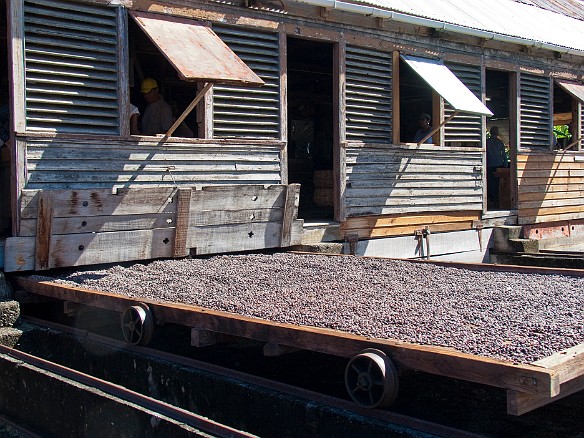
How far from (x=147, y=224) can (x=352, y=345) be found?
14.6ft

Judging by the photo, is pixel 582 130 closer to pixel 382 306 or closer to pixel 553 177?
pixel 553 177

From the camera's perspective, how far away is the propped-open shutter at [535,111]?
46.2 feet

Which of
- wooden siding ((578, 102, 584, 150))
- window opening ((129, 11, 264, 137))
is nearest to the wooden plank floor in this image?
window opening ((129, 11, 264, 137))

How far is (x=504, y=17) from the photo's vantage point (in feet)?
47.2

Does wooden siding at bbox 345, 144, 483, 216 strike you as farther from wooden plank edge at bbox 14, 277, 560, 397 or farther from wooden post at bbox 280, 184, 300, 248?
wooden plank edge at bbox 14, 277, 560, 397

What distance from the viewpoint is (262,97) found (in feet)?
32.2

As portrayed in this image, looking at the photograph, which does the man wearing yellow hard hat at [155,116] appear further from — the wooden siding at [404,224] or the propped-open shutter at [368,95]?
the wooden siding at [404,224]

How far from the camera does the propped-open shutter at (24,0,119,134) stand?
7.70m

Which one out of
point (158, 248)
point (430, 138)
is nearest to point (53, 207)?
point (158, 248)

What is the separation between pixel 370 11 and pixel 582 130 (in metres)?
7.70

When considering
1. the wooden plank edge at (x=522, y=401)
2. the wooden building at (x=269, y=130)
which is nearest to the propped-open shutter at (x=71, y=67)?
the wooden building at (x=269, y=130)

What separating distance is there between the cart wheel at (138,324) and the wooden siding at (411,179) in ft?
18.7

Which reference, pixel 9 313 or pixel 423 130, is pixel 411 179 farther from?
pixel 9 313

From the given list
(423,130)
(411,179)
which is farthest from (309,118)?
(411,179)
